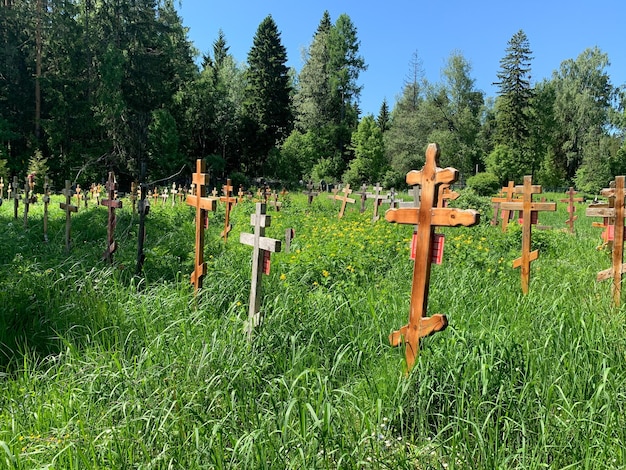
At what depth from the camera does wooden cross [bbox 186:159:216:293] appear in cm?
525

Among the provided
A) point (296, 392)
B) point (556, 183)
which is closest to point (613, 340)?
point (296, 392)

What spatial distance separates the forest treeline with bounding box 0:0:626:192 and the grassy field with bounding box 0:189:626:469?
73.5 feet

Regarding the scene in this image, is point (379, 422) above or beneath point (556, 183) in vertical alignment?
beneath

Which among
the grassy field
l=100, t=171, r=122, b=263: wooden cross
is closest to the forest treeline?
l=100, t=171, r=122, b=263: wooden cross

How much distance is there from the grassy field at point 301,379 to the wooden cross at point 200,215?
0.77ft

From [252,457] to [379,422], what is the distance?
691mm

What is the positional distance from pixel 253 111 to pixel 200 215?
37.2 m

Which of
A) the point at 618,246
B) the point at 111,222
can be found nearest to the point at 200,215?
the point at 111,222

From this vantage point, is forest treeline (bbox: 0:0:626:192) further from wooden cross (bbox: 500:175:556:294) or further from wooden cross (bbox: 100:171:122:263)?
wooden cross (bbox: 500:175:556:294)

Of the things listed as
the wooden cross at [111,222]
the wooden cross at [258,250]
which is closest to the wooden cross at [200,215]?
the wooden cross at [258,250]

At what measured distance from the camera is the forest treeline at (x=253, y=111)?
29641 mm

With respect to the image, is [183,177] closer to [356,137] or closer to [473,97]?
[356,137]

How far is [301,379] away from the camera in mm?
3109

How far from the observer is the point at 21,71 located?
30453 mm
